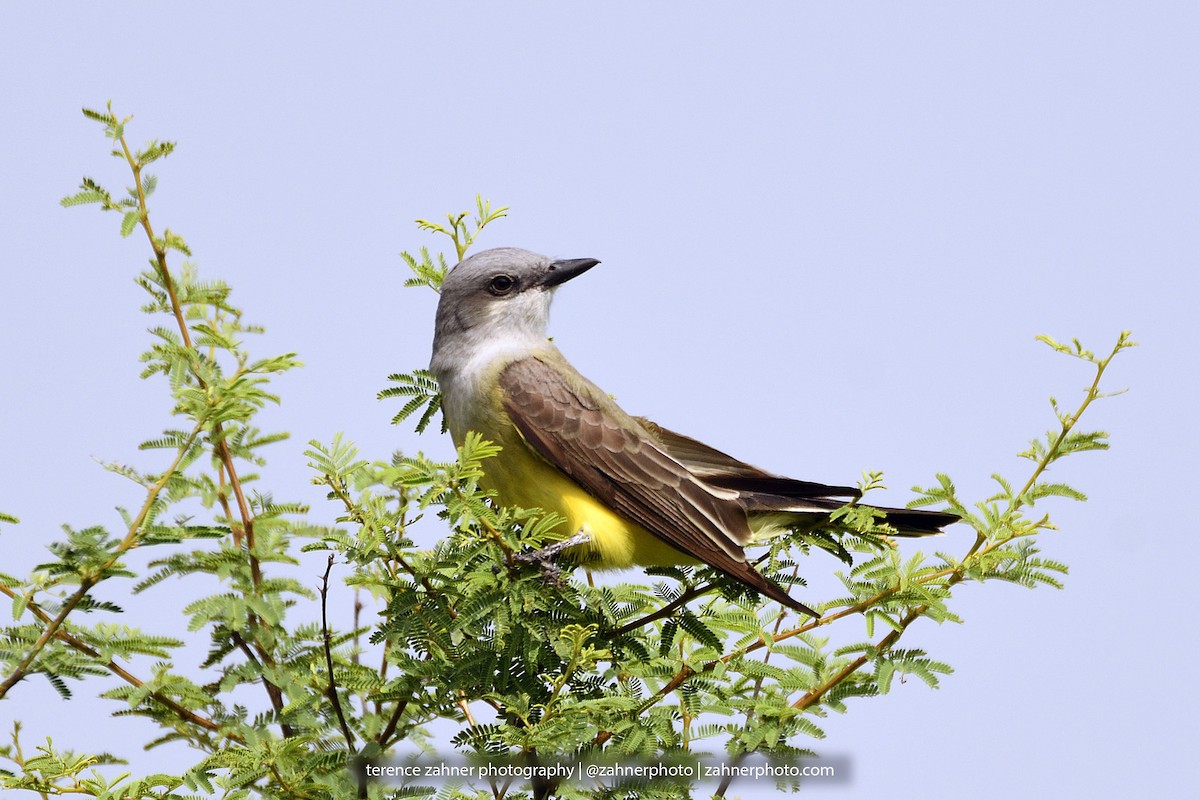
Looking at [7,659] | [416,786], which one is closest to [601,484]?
[416,786]

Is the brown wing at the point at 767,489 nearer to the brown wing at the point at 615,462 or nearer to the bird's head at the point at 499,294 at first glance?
the brown wing at the point at 615,462

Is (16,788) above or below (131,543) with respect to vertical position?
below

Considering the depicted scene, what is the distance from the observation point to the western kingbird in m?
5.91

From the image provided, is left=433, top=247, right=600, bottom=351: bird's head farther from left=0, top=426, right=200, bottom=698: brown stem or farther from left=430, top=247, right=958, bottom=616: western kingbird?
left=0, top=426, right=200, bottom=698: brown stem

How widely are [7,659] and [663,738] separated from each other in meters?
2.66

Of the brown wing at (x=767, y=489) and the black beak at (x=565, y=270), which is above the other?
the black beak at (x=565, y=270)

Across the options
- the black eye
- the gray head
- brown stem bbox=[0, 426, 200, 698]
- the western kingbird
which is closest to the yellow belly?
the western kingbird

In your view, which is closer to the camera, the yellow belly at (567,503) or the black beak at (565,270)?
the yellow belly at (567,503)

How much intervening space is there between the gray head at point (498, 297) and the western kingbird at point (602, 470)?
1 cm

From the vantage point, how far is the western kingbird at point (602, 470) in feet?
19.4

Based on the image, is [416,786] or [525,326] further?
[525,326]

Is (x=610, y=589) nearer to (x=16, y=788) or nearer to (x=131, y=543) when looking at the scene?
(x=131, y=543)

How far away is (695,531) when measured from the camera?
5.86m

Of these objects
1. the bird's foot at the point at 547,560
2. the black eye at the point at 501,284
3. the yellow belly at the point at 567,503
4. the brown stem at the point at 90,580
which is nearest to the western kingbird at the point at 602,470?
the yellow belly at the point at 567,503
